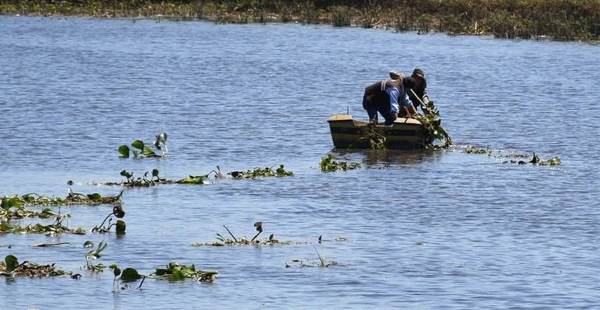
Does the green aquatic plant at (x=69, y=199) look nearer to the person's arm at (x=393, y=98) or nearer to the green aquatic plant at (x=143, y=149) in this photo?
the green aquatic plant at (x=143, y=149)

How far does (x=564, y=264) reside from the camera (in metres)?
19.0

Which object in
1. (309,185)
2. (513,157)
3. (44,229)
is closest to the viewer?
(44,229)

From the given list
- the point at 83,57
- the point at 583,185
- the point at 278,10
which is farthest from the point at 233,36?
the point at 583,185

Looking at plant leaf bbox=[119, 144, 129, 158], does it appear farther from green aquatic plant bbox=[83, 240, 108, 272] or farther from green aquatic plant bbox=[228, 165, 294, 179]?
green aquatic plant bbox=[83, 240, 108, 272]

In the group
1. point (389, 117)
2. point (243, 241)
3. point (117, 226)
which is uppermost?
point (389, 117)

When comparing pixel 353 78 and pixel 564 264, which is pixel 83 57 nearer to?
pixel 353 78

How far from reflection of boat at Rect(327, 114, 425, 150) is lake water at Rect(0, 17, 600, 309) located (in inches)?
10.4

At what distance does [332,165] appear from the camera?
26984 millimetres

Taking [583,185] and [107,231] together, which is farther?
[583,185]

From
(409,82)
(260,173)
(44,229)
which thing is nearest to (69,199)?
(44,229)

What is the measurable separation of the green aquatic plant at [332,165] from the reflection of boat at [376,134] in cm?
153

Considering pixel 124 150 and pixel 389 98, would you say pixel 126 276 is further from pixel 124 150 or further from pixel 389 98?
pixel 389 98

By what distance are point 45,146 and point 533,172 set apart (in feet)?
31.5

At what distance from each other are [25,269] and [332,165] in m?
10.7
